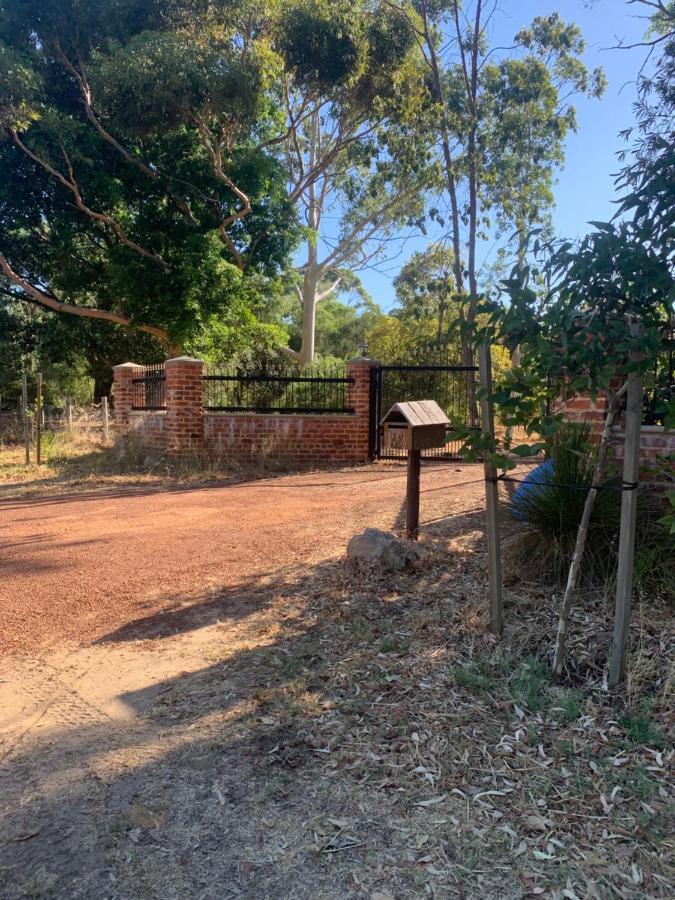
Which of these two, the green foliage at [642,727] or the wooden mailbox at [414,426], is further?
the wooden mailbox at [414,426]

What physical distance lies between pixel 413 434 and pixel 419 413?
0.21 metres

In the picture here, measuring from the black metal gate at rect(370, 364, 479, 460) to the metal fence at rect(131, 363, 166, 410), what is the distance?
12.4ft

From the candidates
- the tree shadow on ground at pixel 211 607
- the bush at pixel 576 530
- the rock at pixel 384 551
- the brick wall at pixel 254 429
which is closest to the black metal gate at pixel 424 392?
the brick wall at pixel 254 429

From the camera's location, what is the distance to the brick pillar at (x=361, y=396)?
11758 millimetres

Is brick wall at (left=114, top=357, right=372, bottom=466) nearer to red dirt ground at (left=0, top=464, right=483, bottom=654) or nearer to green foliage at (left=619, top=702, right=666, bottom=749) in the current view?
red dirt ground at (left=0, top=464, right=483, bottom=654)

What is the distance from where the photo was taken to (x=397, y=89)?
16.7m

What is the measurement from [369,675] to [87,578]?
2.71 m

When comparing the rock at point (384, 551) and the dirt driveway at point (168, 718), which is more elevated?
the rock at point (384, 551)

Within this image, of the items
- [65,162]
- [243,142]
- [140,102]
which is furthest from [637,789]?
[243,142]

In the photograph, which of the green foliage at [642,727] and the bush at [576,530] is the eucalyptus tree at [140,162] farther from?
the green foliage at [642,727]

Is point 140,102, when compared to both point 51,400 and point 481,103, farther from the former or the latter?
point 51,400

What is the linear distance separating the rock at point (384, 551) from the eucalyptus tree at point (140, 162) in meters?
11.0

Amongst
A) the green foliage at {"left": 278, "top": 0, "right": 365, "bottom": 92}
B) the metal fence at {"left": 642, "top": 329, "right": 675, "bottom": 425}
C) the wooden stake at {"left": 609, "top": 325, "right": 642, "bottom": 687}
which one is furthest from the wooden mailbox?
the green foliage at {"left": 278, "top": 0, "right": 365, "bottom": 92}

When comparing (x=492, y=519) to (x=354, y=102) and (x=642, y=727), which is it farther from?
(x=354, y=102)
